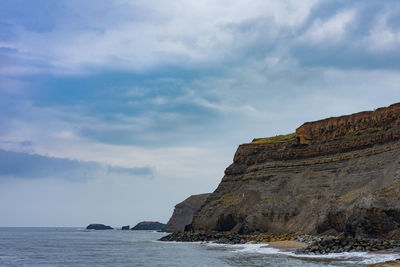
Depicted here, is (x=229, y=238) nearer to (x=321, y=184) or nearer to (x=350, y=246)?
(x=321, y=184)

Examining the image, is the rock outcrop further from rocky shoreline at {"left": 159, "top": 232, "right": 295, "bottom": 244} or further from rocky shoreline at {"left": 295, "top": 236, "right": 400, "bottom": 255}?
rocky shoreline at {"left": 295, "top": 236, "right": 400, "bottom": 255}

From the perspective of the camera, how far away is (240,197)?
82.5 m

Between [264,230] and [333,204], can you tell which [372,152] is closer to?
[333,204]

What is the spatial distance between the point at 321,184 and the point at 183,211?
10540 centimetres

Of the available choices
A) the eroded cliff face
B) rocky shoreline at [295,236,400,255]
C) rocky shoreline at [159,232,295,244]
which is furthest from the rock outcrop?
rocky shoreline at [295,236,400,255]

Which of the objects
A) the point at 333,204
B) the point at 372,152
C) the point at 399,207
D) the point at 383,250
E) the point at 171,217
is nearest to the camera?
the point at 383,250

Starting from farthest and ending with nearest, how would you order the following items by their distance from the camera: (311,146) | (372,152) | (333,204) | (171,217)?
(171,217)
(311,146)
(372,152)
(333,204)

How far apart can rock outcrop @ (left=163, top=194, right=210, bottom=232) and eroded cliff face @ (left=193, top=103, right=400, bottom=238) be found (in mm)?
74530

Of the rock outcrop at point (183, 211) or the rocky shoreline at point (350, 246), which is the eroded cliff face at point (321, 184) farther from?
the rock outcrop at point (183, 211)

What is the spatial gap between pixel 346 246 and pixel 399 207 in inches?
334

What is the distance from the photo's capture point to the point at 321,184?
6962 cm

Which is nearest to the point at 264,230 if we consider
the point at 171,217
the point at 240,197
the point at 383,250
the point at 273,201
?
the point at 273,201

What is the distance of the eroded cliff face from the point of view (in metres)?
47.9

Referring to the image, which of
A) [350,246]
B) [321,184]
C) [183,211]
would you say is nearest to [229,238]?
[321,184]
